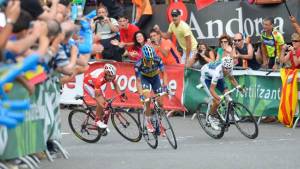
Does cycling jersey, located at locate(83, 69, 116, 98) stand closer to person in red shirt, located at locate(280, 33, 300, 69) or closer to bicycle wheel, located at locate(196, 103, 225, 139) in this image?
bicycle wheel, located at locate(196, 103, 225, 139)

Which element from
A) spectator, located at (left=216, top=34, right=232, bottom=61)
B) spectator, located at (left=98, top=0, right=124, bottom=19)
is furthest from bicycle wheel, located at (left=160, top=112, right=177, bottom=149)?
spectator, located at (left=98, top=0, right=124, bottom=19)

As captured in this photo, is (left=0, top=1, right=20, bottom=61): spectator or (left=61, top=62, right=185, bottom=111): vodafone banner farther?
(left=61, top=62, right=185, bottom=111): vodafone banner

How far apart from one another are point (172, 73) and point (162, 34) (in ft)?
3.03

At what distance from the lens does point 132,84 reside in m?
20.9

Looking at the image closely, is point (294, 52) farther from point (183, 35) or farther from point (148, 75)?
point (148, 75)

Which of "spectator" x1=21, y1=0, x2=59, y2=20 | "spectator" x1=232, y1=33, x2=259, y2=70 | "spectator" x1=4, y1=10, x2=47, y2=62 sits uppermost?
"spectator" x1=21, y1=0, x2=59, y2=20

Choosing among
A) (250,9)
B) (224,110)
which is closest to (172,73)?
(250,9)

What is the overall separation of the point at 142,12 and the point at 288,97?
4.83 meters

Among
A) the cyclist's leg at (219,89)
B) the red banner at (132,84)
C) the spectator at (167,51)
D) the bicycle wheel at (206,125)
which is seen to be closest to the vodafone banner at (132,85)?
the red banner at (132,84)

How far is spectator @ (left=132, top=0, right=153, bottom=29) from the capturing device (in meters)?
22.0

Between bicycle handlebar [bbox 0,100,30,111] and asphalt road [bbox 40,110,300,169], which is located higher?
bicycle handlebar [bbox 0,100,30,111]

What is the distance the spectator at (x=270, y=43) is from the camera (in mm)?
19203

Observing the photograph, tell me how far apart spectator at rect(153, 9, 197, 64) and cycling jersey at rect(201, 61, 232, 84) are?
291cm

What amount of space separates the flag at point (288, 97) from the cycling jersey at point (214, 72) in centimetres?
193
